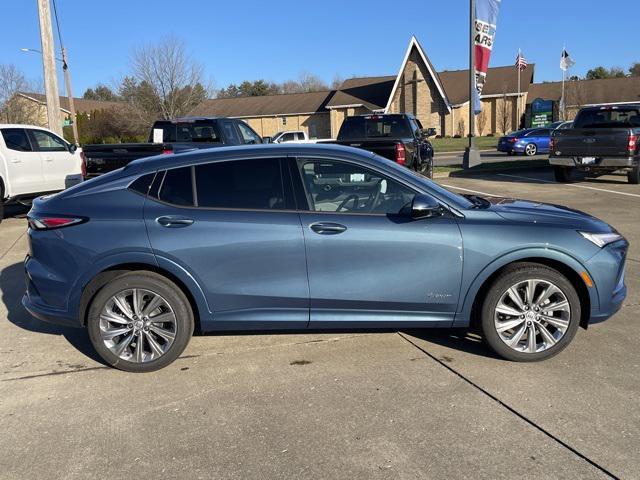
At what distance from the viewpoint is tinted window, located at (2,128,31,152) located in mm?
10867

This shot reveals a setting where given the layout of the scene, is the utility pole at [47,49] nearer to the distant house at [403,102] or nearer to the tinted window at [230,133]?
the tinted window at [230,133]

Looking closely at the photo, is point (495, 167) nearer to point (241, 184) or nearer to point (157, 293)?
point (241, 184)

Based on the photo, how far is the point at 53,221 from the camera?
13.5 ft

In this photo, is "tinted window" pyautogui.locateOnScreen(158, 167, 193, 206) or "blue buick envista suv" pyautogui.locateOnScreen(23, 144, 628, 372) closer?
"blue buick envista suv" pyautogui.locateOnScreen(23, 144, 628, 372)

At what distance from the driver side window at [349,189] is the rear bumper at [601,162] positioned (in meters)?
11.4

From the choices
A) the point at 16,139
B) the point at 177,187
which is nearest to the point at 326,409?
the point at 177,187

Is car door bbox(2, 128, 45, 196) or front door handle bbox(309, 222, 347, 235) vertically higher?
car door bbox(2, 128, 45, 196)

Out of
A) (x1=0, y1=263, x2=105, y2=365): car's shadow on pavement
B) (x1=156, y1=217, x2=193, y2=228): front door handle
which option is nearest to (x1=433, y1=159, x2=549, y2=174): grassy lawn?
(x1=0, y1=263, x2=105, y2=365): car's shadow on pavement

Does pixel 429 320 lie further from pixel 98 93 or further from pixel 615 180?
pixel 98 93

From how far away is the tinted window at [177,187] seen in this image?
4.16 m

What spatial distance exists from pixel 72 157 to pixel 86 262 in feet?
30.5

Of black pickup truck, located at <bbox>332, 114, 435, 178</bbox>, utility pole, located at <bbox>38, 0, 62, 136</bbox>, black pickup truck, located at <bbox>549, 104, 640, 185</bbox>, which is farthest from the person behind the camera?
utility pole, located at <bbox>38, 0, 62, 136</bbox>

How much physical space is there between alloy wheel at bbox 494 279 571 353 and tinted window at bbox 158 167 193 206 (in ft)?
8.05

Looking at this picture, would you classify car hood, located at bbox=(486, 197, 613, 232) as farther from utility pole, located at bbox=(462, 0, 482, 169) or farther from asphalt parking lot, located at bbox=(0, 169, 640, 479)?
utility pole, located at bbox=(462, 0, 482, 169)
